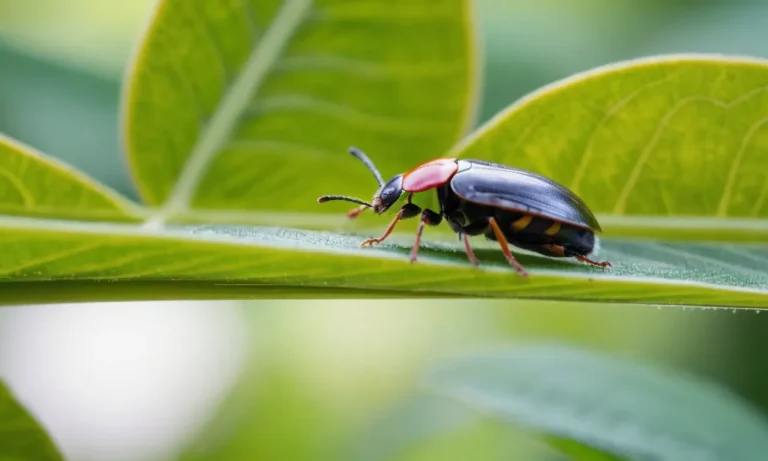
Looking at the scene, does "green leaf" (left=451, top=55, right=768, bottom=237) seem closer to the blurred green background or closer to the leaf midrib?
the leaf midrib

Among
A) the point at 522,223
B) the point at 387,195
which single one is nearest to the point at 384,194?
the point at 387,195

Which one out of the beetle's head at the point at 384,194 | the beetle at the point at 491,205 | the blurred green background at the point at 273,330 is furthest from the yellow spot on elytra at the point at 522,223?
the blurred green background at the point at 273,330

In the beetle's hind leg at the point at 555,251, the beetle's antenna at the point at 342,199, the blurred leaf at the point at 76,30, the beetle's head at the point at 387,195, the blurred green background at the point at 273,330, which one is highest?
the blurred leaf at the point at 76,30

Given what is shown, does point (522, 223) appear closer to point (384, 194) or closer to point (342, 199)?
point (384, 194)

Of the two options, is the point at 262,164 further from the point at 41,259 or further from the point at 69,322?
the point at 69,322

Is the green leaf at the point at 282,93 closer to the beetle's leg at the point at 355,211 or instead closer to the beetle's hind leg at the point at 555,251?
the beetle's leg at the point at 355,211
